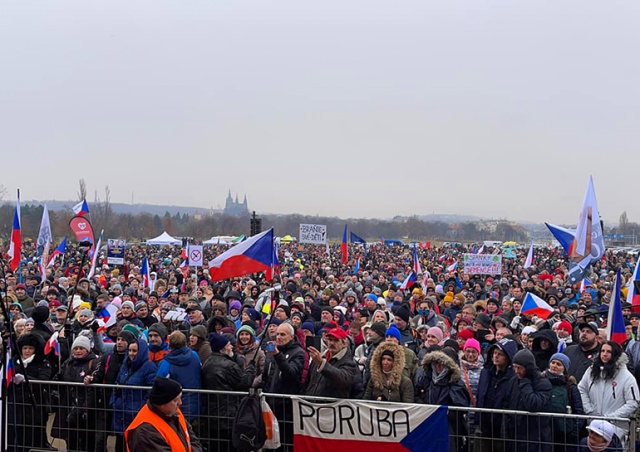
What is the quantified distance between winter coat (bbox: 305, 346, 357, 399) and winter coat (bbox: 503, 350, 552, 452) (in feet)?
4.87

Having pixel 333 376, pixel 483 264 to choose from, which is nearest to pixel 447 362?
pixel 333 376

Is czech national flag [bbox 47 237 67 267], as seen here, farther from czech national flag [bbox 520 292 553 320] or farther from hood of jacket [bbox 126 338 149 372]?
hood of jacket [bbox 126 338 149 372]

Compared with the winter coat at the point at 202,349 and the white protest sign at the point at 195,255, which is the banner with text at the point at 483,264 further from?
the winter coat at the point at 202,349

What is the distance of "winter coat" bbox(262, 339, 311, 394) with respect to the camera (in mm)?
6801

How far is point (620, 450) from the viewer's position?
18.5 feet

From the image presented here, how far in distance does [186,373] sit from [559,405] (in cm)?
361

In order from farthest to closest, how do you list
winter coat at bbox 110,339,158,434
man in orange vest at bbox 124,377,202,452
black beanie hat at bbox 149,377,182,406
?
winter coat at bbox 110,339,158,434
black beanie hat at bbox 149,377,182,406
man in orange vest at bbox 124,377,202,452

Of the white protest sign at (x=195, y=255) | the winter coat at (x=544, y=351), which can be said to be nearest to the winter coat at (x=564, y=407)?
the winter coat at (x=544, y=351)

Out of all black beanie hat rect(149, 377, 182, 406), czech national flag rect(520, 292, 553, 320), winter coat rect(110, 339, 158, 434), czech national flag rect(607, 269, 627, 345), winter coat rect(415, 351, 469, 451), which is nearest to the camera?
black beanie hat rect(149, 377, 182, 406)

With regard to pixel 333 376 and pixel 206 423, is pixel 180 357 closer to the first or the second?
pixel 206 423

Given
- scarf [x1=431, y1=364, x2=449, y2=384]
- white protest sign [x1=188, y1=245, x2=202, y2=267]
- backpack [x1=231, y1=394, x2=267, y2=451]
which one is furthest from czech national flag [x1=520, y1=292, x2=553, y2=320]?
white protest sign [x1=188, y1=245, x2=202, y2=267]

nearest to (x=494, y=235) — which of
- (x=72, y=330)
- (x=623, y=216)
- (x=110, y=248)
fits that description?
(x=623, y=216)

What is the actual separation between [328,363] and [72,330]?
18.5ft

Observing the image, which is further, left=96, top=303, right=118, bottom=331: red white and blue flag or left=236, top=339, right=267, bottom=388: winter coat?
left=96, top=303, right=118, bottom=331: red white and blue flag
